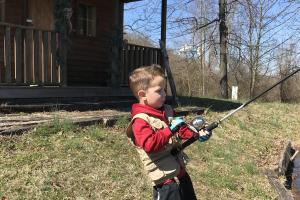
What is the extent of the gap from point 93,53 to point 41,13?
2.51 m

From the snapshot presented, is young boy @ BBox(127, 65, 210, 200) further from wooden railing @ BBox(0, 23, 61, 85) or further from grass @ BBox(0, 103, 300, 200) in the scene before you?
wooden railing @ BBox(0, 23, 61, 85)

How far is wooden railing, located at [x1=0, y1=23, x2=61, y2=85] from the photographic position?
9.25 m

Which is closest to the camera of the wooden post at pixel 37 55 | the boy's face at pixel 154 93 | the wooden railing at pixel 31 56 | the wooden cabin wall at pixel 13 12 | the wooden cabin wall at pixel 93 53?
the boy's face at pixel 154 93

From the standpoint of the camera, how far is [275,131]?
573 inches

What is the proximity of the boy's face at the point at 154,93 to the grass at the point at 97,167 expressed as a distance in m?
2.30

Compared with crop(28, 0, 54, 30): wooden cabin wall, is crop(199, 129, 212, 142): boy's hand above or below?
below

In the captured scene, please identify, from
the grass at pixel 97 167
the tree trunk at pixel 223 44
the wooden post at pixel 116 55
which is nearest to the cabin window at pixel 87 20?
the wooden post at pixel 116 55

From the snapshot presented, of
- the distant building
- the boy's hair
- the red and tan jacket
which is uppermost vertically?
the distant building

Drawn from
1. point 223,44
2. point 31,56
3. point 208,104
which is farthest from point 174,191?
point 223,44

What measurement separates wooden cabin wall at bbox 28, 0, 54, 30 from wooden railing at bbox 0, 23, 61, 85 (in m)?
2.69

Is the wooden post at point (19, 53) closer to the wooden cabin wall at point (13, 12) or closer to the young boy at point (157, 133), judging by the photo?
the wooden cabin wall at point (13, 12)

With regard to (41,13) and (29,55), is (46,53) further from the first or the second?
(41,13)

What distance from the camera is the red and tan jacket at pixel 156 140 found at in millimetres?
3482

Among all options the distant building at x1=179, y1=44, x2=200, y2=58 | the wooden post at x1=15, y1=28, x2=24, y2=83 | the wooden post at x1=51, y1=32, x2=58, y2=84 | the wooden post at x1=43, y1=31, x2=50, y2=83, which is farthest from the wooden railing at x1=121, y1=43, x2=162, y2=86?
the distant building at x1=179, y1=44, x2=200, y2=58
